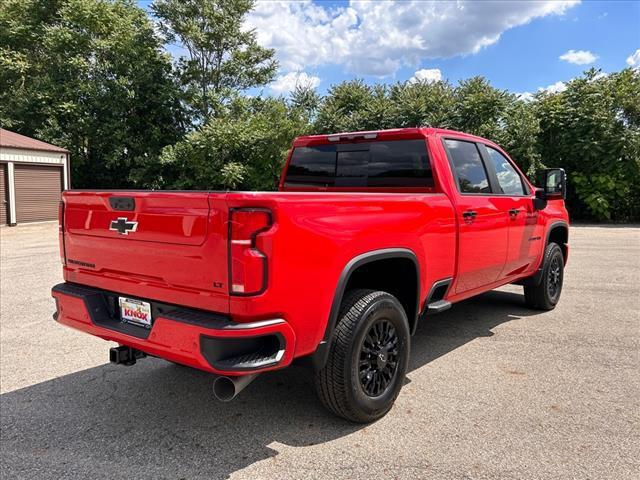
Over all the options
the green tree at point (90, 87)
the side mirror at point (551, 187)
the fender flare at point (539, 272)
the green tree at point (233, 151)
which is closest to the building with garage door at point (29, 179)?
the green tree at point (90, 87)

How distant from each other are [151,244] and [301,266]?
0.88 metres

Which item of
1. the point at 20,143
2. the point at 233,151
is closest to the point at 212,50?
the point at 233,151

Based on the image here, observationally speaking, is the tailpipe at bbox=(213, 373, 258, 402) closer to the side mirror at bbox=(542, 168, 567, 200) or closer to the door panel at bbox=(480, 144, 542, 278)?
the door panel at bbox=(480, 144, 542, 278)

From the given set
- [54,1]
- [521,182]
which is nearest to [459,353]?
[521,182]

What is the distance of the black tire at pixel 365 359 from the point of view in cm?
298

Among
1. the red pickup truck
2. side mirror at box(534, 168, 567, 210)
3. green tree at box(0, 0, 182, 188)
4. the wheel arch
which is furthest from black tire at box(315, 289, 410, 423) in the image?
green tree at box(0, 0, 182, 188)

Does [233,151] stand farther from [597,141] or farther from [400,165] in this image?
[400,165]

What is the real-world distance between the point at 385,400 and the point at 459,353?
5.07 feet

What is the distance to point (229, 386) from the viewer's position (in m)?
2.66

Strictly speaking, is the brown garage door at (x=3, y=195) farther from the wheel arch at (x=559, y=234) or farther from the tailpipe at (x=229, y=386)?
the tailpipe at (x=229, y=386)

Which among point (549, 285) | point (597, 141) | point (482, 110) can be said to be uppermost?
Answer: point (482, 110)

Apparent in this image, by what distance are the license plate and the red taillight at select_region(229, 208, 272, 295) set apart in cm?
77

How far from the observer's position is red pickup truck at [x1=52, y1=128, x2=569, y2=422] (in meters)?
2.48

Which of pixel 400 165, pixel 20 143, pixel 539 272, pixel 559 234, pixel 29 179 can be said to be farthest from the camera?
pixel 29 179
